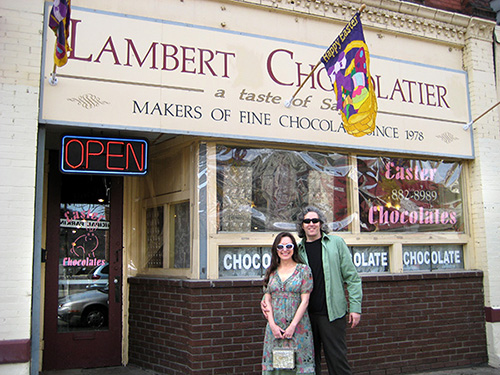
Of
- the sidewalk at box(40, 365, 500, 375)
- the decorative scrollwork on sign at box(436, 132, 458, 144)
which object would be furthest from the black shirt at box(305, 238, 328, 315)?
the decorative scrollwork on sign at box(436, 132, 458, 144)

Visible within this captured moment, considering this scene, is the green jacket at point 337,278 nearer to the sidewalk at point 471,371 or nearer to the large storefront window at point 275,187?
the large storefront window at point 275,187

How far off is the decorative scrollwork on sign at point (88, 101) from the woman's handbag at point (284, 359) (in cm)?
312

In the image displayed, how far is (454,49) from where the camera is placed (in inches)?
293

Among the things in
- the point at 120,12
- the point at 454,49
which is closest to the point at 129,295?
the point at 120,12

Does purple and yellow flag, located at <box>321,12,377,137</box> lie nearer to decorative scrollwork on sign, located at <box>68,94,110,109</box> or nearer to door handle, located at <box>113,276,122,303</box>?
decorative scrollwork on sign, located at <box>68,94,110,109</box>

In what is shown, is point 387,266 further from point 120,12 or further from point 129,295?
point 120,12

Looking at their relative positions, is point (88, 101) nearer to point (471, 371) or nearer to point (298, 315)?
point (298, 315)

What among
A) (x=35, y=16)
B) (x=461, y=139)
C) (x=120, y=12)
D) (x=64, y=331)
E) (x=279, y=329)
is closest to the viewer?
(x=279, y=329)

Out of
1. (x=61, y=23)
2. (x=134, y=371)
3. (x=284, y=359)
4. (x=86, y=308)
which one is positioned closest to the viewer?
(x=284, y=359)

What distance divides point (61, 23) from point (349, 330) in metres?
4.62

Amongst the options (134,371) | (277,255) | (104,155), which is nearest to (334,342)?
(277,255)

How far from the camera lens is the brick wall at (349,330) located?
5457 millimetres

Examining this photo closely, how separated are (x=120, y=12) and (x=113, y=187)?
2.24 meters

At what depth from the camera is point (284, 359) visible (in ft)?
13.1
